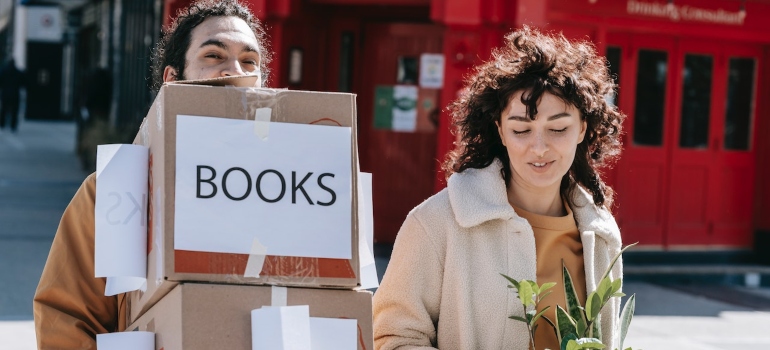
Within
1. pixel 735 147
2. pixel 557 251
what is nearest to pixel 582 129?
pixel 557 251

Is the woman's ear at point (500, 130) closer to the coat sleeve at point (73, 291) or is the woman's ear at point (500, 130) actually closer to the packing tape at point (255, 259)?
the packing tape at point (255, 259)

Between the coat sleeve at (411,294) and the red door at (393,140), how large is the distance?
755 cm

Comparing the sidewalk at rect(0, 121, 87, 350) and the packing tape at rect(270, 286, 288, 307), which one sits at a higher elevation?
the packing tape at rect(270, 286, 288, 307)

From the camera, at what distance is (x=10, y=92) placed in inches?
946

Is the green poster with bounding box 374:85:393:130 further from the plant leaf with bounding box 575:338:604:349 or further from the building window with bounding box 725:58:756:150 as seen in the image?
the plant leaf with bounding box 575:338:604:349

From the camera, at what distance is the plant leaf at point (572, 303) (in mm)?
2583

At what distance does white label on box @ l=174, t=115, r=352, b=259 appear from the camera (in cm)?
218

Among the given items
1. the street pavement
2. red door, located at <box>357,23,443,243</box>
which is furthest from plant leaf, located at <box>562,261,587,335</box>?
red door, located at <box>357,23,443,243</box>

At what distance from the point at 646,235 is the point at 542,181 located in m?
8.10

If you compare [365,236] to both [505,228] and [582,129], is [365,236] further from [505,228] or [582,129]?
[582,129]

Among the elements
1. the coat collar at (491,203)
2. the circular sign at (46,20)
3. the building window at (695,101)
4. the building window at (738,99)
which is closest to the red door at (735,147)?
the building window at (738,99)

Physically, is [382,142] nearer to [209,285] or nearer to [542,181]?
[542,181]

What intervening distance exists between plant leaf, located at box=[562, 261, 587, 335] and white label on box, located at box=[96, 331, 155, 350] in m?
0.98

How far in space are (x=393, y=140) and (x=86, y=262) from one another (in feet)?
26.7
